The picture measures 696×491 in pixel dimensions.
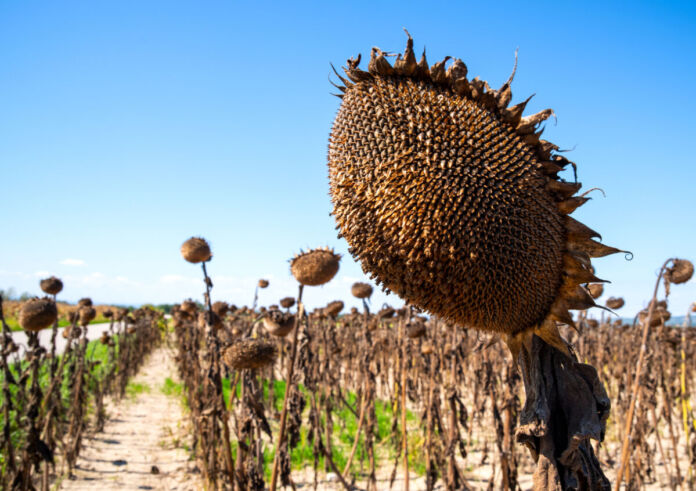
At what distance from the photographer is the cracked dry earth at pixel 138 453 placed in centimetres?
682

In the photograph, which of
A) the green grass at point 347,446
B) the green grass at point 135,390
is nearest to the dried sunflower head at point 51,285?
the green grass at point 347,446

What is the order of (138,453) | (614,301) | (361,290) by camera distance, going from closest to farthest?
(361,290) → (138,453) → (614,301)

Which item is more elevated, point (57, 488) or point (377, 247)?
point (377, 247)

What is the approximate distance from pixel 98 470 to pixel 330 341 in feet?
14.4

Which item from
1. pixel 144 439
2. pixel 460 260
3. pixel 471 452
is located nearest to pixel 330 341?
pixel 471 452

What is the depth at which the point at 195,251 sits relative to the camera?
5320 millimetres

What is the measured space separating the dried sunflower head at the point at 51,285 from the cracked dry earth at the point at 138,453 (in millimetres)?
2834

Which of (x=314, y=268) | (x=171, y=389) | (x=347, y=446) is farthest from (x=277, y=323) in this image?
(x=171, y=389)

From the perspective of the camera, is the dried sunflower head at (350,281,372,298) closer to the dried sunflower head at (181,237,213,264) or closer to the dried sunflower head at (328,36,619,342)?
the dried sunflower head at (181,237,213,264)

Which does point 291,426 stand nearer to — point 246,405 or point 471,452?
point 246,405

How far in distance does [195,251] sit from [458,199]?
4.34 metres

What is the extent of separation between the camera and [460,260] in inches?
61.9

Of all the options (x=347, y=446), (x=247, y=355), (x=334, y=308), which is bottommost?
(x=347, y=446)

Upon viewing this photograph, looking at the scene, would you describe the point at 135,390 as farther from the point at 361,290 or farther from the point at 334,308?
the point at 361,290
